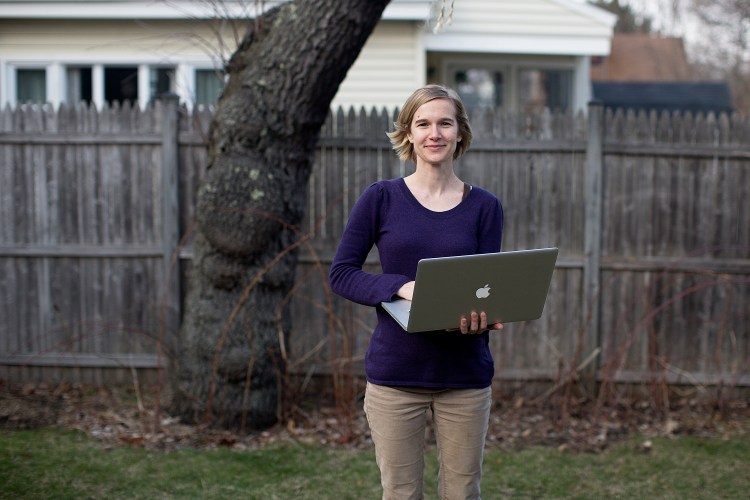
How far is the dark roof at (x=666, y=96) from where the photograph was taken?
13.9 meters

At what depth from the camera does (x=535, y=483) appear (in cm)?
476

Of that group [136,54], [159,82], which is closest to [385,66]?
[159,82]

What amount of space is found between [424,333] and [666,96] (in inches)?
511

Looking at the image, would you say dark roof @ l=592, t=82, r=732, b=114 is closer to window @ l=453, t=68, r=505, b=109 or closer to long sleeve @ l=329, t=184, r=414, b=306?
window @ l=453, t=68, r=505, b=109

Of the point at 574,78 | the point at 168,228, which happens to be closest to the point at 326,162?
→ the point at 168,228

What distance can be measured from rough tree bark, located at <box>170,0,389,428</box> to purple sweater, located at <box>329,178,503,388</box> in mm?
2495

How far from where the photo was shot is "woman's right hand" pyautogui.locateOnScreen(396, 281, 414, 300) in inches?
110

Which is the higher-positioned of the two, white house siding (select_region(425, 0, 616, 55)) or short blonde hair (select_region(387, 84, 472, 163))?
white house siding (select_region(425, 0, 616, 55))

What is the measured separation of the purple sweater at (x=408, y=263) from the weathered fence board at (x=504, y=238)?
321 centimetres

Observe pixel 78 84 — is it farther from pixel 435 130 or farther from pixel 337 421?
pixel 435 130

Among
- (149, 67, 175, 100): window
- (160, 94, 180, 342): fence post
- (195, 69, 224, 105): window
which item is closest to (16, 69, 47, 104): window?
(149, 67, 175, 100): window

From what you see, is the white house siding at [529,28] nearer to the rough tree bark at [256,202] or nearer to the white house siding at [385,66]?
the white house siding at [385,66]

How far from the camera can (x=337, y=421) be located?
19.0ft

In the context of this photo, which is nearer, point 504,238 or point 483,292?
point 483,292
